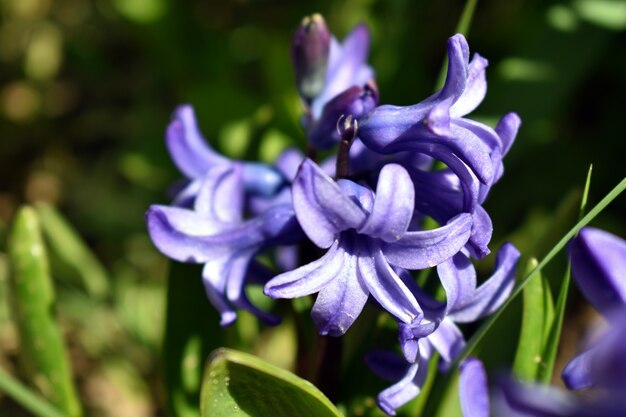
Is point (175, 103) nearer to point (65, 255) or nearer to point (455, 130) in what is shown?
point (65, 255)

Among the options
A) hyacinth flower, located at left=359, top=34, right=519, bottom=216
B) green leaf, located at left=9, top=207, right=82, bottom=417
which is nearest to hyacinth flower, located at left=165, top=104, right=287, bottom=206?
green leaf, located at left=9, top=207, right=82, bottom=417

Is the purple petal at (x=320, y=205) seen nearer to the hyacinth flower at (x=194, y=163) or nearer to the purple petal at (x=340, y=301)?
the purple petal at (x=340, y=301)

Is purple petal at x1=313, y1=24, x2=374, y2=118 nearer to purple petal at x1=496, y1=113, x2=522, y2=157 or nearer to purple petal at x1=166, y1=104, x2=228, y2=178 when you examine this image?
purple petal at x1=166, y1=104, x2=228, y2=178

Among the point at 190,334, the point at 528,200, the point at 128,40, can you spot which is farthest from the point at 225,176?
the point at 128,40

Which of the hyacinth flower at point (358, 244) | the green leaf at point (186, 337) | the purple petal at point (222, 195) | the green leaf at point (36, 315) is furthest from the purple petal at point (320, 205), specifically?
the green leaf at point (36, 315)

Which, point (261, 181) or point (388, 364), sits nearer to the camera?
point (388, 364)

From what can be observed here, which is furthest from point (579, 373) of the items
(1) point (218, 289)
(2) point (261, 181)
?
(2) point (261, 181)

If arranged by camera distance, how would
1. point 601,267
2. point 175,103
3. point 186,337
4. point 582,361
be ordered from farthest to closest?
point 175,103, point 186,337, point 582,361, point 601,267
